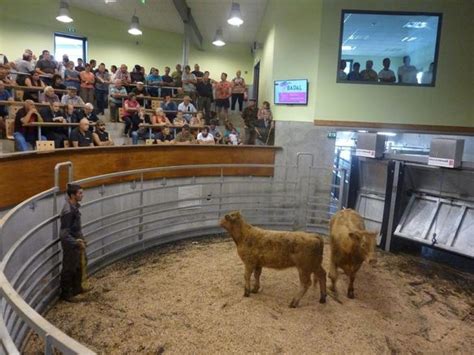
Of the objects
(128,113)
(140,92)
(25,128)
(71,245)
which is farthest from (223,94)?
(71,245)

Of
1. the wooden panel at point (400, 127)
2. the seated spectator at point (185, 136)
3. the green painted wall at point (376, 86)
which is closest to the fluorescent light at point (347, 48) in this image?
the green painted wall at point (376, 86)

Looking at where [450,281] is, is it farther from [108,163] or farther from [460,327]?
[108,163]

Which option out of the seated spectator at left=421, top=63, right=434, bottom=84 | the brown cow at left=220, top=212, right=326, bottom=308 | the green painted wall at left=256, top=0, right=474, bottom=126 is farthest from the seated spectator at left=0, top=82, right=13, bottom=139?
the seated spectator at left=421, top=63, right=434, bottom=84

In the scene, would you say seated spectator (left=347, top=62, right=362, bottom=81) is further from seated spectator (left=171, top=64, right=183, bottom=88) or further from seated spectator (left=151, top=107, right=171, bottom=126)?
seated spectator (left=171, top=64, right=183, bottom=88)

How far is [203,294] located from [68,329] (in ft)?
5.01

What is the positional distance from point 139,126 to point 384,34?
18.6 ft

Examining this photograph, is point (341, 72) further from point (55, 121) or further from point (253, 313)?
point (253, 313)

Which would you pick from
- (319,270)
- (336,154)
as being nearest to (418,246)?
(336,154)

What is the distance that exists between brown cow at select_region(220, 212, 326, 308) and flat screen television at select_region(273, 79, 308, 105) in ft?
14.8

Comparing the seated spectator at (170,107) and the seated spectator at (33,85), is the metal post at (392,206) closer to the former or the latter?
the seated spectator at (170,107)

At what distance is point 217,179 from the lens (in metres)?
7.79

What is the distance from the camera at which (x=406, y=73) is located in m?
8.14

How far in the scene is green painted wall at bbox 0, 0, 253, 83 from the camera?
1179cm

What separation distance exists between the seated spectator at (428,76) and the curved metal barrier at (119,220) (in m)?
2.75
